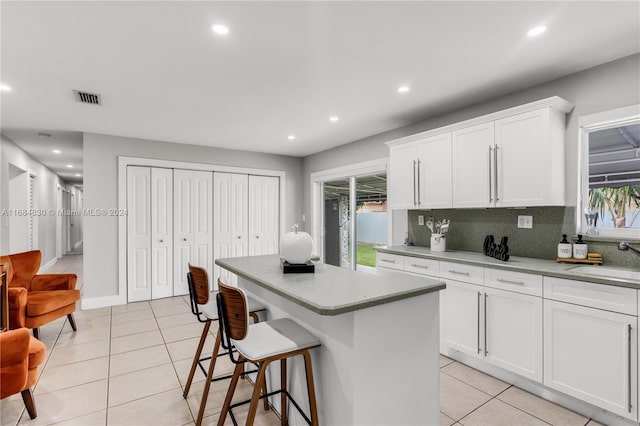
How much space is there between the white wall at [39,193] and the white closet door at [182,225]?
7.38 feet

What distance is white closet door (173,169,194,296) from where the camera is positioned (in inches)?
202

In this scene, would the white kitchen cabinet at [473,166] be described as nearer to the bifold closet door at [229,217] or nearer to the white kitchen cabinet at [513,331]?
the white kitchen cabinet at [513,331]

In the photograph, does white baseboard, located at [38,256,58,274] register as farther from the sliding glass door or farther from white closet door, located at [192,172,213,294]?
the sliding glass door

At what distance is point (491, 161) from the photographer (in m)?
2.86

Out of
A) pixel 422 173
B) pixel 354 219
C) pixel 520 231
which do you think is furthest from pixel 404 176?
pixel 354 219

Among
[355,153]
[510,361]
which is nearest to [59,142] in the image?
[355,153]

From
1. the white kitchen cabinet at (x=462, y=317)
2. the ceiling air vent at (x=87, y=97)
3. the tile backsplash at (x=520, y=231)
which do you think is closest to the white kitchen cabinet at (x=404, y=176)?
the tile backsplash at (x=520, y=231)

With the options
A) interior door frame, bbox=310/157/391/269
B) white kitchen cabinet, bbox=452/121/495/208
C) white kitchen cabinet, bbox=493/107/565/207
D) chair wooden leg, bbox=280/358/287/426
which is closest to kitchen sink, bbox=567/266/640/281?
white kitchen cabinet, bbox=493/107/565/207

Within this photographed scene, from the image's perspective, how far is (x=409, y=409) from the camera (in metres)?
1.68

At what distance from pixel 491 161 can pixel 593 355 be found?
1614 mm

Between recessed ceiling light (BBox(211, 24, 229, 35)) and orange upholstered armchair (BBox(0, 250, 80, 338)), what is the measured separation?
3.02 metres

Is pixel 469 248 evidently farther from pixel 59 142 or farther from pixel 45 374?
pixel 59 142

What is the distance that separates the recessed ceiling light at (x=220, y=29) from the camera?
6.53ft

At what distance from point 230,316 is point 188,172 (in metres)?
4.21
